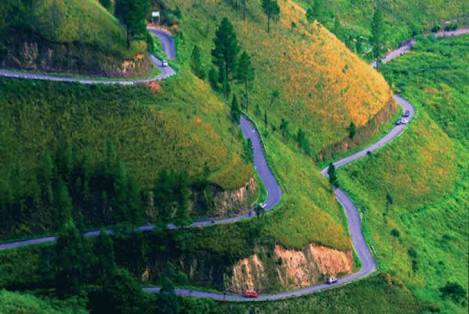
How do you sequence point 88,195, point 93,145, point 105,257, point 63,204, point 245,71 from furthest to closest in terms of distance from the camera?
point 245,71
point 93,145
point 88,195
point 63,204
point 105,257

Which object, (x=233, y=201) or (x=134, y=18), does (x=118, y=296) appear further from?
(x=134, y=18)

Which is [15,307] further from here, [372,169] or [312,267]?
[372,169]

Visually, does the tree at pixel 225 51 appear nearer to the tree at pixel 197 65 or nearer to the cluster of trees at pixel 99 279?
the tree at pixel 197 65

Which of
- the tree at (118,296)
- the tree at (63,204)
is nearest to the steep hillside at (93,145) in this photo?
the tree at (63,204)

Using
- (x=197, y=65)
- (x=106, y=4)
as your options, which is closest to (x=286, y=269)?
(x=197, y=65)

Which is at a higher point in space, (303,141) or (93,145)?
(93,145)

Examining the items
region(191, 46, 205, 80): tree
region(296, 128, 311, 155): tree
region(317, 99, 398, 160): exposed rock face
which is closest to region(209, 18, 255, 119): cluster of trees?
region(191, 46, 205, 80): tree

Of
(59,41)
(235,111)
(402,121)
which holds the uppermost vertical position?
(59,41)
